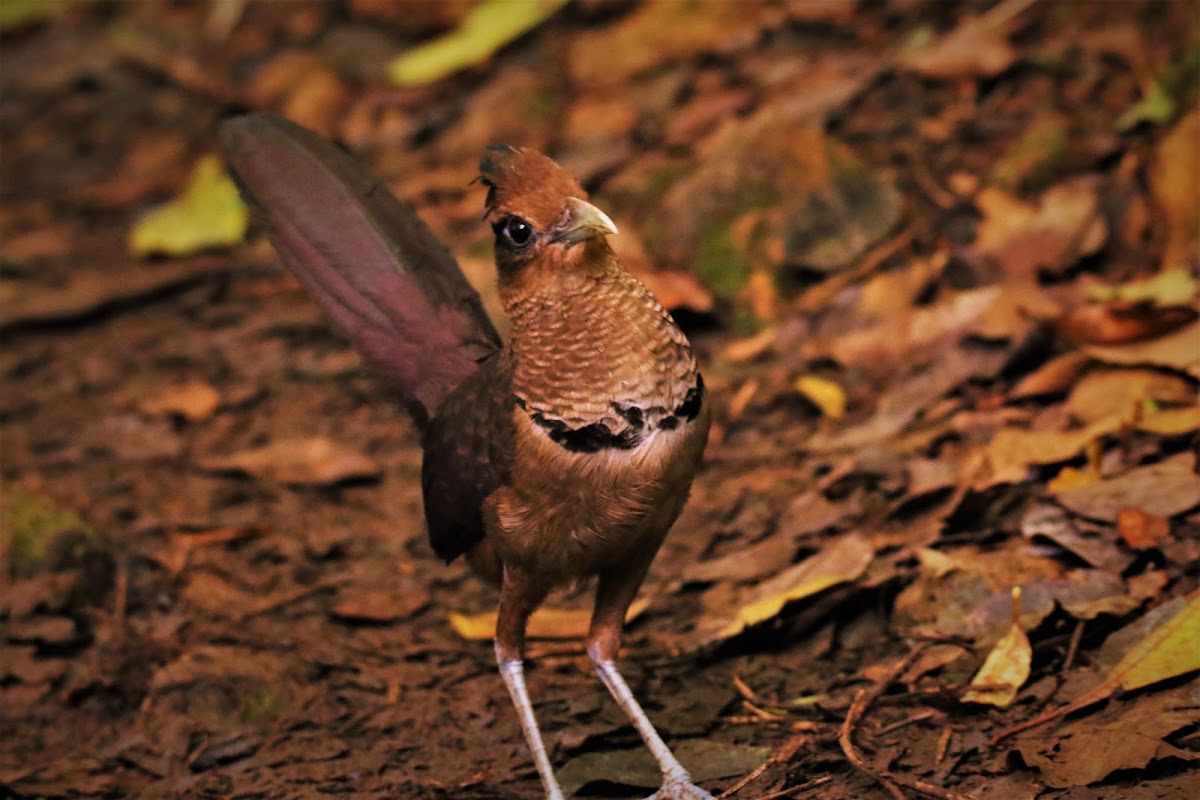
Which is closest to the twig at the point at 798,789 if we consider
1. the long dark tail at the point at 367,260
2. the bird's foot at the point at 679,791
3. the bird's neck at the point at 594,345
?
the bird's foot at the point at 679,791

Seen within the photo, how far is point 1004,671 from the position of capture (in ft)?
11.7

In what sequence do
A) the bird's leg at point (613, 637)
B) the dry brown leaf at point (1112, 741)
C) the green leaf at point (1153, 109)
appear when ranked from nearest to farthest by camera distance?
the dry brown leaf at point (1112, 741) → the bird's leg at point (613, 637) → the green leaf at point (1153, 109)

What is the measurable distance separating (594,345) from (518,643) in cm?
93

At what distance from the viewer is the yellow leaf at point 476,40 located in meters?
7.99

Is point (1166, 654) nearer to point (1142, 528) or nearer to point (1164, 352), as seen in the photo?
point (1142, 528)

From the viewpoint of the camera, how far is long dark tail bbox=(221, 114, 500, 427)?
4.36m

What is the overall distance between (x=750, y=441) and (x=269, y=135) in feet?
7.14

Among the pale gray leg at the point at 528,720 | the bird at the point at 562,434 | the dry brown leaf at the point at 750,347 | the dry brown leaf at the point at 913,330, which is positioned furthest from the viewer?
the dry brown leaf at the point at 750,347

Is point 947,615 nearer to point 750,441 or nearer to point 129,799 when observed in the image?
point 750,441

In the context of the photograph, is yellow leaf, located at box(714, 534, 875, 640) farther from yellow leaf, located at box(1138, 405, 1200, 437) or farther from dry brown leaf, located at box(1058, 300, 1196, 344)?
dry brown leaf, located at box(1058, 300, 1196, 344)

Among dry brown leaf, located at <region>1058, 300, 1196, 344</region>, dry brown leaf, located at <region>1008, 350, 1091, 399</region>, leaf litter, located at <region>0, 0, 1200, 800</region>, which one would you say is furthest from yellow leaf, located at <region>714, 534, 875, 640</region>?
dry brown leaf, located at <region>1058, 300, 1196, 344</region>

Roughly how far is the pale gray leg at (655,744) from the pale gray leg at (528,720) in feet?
0.74

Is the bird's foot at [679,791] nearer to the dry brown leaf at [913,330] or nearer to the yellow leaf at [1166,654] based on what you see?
the yellow leaf at [1166,654]

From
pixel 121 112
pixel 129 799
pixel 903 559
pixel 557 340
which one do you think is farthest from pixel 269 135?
pixel 121 112
